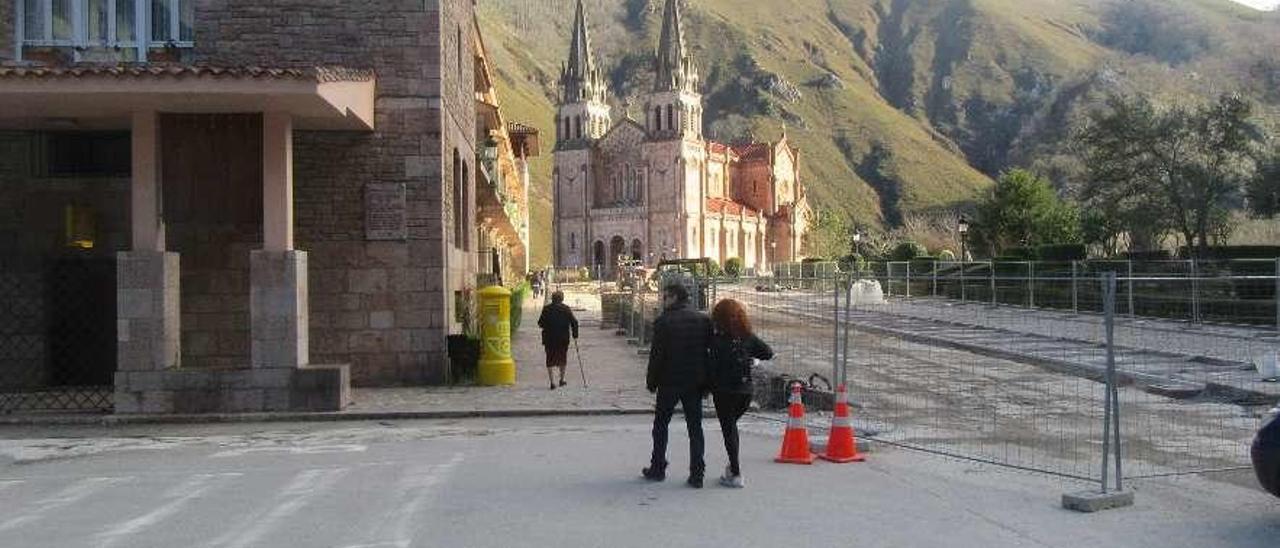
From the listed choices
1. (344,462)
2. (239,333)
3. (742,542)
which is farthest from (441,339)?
(742,542)

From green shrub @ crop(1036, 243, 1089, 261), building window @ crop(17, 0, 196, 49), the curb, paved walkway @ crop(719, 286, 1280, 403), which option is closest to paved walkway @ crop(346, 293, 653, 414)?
the curb

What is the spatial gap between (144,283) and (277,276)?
4.97ft

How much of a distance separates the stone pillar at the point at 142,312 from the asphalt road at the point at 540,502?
2.32m

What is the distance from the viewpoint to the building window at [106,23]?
51.1ft

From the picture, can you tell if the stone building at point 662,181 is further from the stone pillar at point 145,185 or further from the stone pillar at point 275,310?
the stone pillar at point 145,185

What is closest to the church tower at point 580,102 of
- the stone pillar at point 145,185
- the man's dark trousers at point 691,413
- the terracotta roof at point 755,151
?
the terracotta roof at point 755,151

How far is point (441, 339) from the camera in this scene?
1614cm

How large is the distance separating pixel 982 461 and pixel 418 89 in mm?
9851

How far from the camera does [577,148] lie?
4769 inches

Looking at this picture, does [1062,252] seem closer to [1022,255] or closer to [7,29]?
[1022,255]

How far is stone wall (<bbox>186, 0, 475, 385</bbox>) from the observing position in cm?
1584

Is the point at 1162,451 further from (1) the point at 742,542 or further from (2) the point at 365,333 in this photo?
(2) the point at 365,333

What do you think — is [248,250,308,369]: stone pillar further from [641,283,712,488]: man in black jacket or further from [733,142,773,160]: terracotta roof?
[733,142,773,160]: terracotta roof

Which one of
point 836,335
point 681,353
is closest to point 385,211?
point 836,335
